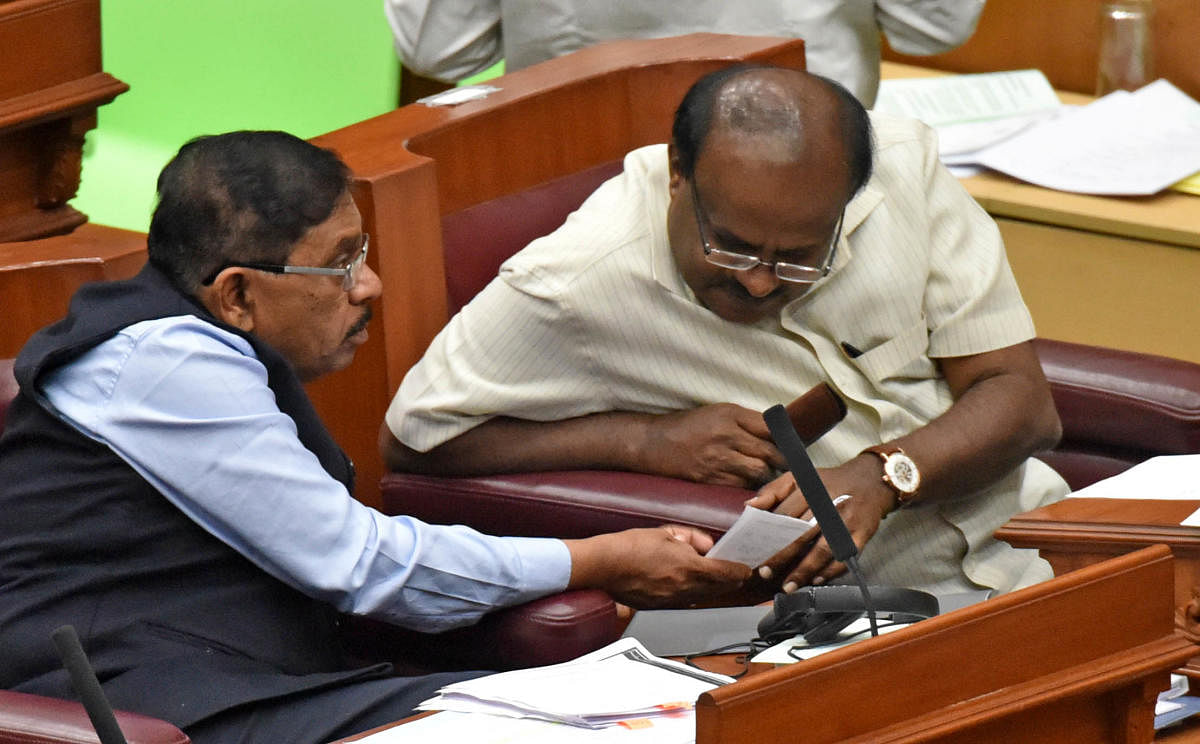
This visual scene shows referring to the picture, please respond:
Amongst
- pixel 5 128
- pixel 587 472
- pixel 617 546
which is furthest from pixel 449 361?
pixel 5 128

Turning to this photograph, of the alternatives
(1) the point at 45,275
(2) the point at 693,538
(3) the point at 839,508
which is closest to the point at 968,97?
(3) the point at 839,508

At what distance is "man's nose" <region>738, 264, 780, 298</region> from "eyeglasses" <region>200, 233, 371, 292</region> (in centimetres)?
48

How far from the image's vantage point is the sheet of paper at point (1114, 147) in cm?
350

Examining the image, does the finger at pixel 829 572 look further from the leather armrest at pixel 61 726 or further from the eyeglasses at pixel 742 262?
the leather armrest at pixel 61 726

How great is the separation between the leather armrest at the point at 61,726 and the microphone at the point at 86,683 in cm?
17

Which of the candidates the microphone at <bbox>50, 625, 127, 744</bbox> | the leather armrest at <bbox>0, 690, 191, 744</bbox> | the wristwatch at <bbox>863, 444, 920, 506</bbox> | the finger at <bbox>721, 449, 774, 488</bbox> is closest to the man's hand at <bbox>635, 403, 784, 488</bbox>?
the finger at <bbox>721, 449, 774, 488</bbox>

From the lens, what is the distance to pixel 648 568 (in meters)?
2.04

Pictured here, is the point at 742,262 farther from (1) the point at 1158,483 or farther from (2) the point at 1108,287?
(2) the point at 1108,287

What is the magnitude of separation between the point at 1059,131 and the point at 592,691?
2463 millimetres

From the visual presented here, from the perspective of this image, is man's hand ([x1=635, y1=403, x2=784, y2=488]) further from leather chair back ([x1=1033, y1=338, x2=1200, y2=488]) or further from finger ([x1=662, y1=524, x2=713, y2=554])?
leather chair back ([x1=1033, y1=338, x2=1200, y2=488])

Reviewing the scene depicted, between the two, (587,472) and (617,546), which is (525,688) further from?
(587,472)

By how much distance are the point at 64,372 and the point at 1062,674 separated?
102 cm

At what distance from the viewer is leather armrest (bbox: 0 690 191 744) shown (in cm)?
149

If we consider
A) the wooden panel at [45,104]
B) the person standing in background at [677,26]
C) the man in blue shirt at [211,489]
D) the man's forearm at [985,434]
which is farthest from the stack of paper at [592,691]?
the wooden panel at [45,104]
